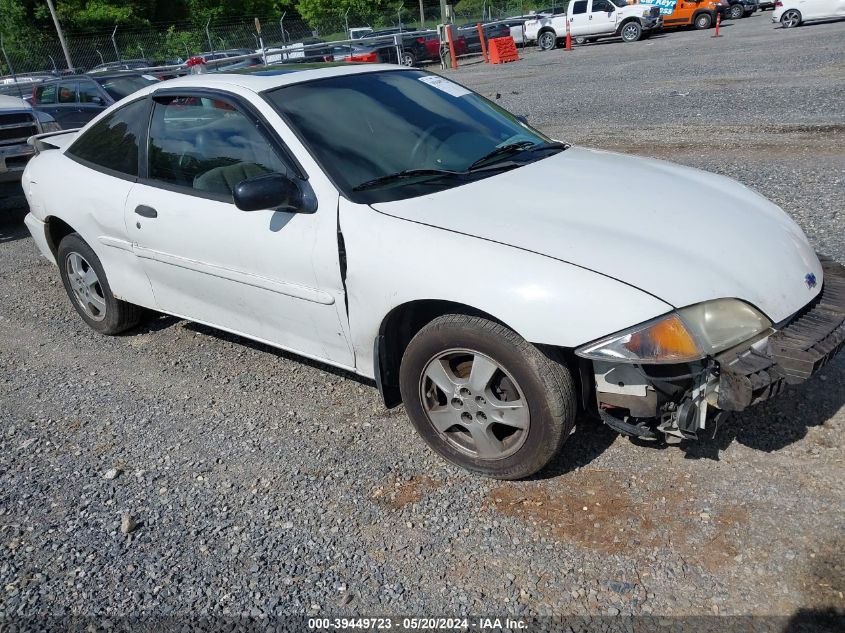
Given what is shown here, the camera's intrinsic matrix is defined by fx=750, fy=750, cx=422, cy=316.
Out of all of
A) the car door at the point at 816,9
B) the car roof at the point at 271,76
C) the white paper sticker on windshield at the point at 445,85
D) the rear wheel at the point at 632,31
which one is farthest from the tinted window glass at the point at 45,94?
the car door at the point at 816,9

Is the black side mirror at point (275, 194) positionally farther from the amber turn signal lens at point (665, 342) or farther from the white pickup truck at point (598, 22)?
the white pickup truck at point (598, 22)

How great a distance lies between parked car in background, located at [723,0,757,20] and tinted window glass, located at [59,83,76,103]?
91.2ft

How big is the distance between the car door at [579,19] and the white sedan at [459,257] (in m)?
27.6

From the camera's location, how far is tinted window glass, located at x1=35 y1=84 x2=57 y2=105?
43.3 feet

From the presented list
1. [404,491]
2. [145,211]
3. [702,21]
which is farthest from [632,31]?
[404,491]

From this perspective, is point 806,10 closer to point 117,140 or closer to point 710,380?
point 117,140

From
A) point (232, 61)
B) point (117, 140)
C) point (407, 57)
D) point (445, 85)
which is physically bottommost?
point (407, 57)

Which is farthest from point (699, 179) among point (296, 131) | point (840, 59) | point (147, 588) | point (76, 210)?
point (840, 59)

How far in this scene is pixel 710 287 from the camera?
279 cm

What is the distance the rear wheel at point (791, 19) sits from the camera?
2510cm

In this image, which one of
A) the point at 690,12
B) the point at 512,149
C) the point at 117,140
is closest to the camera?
the point at 512,149

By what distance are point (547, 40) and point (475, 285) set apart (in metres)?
30.0

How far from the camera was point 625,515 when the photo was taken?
9.78ft

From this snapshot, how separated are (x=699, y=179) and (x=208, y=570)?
2.90m
